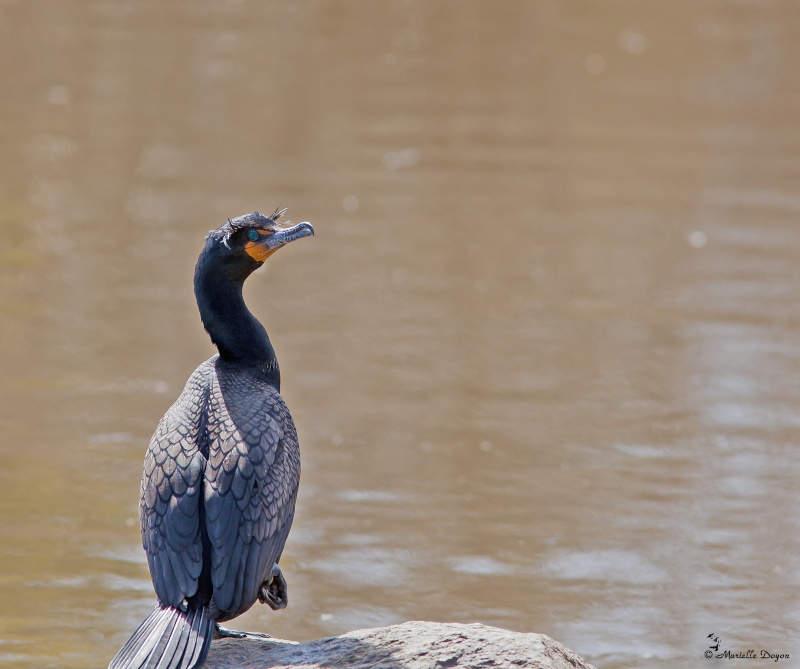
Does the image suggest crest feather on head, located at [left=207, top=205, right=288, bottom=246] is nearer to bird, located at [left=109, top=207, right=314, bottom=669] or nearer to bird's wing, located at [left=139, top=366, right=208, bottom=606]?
bird, located at [left=109, top=207, right=314, bottom=669]

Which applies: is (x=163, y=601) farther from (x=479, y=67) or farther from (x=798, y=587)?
(x=479, y=67)

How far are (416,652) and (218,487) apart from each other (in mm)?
845

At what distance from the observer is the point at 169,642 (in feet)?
13.6

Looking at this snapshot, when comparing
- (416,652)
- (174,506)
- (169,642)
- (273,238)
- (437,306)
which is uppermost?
(437,306)

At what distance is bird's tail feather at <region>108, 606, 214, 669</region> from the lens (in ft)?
13.4

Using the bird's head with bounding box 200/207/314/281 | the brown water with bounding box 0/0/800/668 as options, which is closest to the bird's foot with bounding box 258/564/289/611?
the bird's head with bounding box 200/207/314/281

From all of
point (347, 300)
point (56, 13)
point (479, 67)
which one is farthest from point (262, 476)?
point (56, 13)

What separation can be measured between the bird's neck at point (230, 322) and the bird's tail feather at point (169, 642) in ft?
3.97

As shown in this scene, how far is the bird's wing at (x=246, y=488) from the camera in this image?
171 inches

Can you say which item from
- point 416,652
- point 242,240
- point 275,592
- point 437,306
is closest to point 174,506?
point 275,592

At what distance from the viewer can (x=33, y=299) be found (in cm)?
939

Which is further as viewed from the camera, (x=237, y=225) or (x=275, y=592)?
(x=237, y=225)

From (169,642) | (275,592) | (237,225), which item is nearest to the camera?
(169,642)

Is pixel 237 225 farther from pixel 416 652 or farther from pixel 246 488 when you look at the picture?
pixel 416 652
